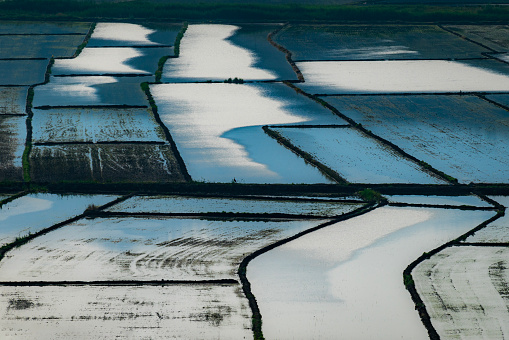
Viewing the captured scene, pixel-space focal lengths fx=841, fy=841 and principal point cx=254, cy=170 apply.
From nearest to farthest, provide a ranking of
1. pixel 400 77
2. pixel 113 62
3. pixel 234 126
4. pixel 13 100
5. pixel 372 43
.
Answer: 1. pixel 234 126
2. pixel 13 100
3. pixel 400 77
4. pixel 113 62
5. pixel 372 43

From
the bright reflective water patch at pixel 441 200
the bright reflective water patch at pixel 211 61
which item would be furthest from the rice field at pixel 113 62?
the bright reflective water patch at pixel 441 200

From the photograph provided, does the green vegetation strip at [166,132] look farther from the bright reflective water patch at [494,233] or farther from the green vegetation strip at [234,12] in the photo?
the green vegetation strip at [234,12]

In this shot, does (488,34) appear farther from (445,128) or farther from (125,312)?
(125,312)

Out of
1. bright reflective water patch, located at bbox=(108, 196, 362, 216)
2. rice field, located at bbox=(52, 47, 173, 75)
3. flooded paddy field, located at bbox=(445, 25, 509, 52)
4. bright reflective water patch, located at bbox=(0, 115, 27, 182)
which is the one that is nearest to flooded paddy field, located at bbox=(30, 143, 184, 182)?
bright reflective water patch, located at bbox=(0, 115, 27, 182)

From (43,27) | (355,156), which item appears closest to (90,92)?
(355,156)

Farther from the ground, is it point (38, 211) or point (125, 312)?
point (125, 312)
